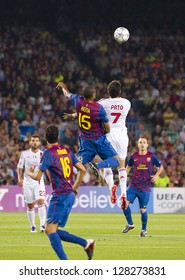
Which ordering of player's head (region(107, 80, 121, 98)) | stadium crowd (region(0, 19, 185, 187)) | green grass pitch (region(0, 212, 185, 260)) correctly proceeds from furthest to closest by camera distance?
1. stadium crowd (region(0, 19, 185, 187))
2. player's head (region(107, 80, 121, 98))
3. green grass pitch (region(0, 212, 185, 260))

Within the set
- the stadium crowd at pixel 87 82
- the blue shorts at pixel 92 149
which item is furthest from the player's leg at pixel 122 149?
the stadium crowd at pixel 87 82

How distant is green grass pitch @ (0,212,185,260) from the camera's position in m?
14.8

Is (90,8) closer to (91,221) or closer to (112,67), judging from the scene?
(112,67)

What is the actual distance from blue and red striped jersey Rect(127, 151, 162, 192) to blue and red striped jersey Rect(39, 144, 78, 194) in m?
6.25

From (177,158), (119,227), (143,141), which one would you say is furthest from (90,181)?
(143,141)

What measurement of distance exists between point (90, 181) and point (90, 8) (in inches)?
511

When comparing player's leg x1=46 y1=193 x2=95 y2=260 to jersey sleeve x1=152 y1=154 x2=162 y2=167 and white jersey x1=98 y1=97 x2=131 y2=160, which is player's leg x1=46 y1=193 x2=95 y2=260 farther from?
jersey sleeve x1=152 y1=154 x2=162 y2=167

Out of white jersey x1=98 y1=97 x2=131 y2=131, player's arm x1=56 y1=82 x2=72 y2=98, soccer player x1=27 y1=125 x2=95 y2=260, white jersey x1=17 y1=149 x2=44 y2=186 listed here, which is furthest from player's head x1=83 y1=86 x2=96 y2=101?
white jersey x1=17 y1=149 x2=44 y2=186

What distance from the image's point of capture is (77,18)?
41.2 m

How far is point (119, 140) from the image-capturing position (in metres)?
18.5

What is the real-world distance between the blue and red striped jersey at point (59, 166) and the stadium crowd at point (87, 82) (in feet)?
56.3

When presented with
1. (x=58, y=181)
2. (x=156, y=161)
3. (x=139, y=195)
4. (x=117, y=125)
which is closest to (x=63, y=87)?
(x=117, y=125)

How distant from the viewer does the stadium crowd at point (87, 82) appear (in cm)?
3209

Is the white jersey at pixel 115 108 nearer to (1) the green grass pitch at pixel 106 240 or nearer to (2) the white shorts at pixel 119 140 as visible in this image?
(2) the white shorts at pixel 119 140
